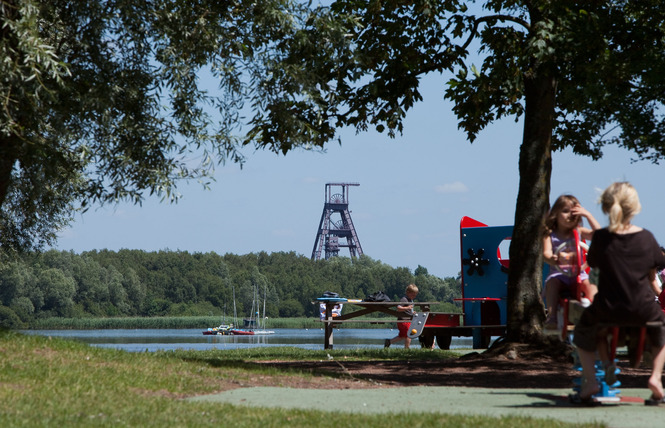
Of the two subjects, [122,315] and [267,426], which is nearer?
[267,426]

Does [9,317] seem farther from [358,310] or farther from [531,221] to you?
[531,221]

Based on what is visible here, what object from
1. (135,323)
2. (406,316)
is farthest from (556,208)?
(135,323)

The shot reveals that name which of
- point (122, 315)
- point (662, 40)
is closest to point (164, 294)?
point (122, 315)

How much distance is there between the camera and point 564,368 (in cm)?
1405

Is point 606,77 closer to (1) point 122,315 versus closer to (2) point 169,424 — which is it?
(2) point 169,424

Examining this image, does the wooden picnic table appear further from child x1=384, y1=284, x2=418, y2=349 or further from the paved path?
the paved path

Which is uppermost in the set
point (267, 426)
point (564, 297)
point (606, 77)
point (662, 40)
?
point (662, 40)

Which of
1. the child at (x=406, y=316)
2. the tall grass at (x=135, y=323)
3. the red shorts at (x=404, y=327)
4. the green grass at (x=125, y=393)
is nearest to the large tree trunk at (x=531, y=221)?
the green grass at (x=125, y=393)

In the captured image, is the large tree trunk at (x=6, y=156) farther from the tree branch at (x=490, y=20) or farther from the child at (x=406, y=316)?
the child at (x=406, y=316)

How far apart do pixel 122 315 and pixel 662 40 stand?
145 meters

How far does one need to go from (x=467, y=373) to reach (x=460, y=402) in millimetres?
4504

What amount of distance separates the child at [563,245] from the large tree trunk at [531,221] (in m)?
7.21

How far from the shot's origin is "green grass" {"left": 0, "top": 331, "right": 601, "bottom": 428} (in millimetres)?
7438

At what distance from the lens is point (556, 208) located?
8.48 meters
